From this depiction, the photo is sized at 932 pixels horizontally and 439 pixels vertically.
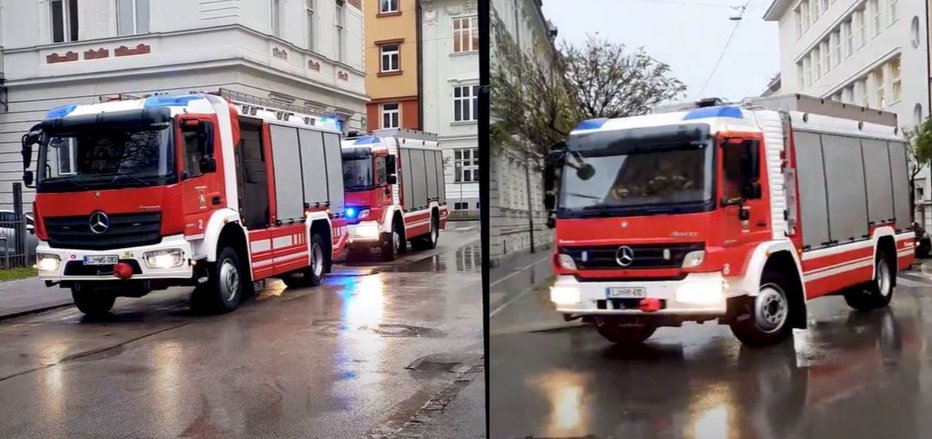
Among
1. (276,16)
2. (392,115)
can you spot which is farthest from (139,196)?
(392,115)

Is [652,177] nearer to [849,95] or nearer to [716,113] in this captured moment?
[716,113]

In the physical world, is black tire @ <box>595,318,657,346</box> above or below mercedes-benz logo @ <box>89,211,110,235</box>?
below

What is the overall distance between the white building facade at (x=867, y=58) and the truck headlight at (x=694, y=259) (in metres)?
0.30

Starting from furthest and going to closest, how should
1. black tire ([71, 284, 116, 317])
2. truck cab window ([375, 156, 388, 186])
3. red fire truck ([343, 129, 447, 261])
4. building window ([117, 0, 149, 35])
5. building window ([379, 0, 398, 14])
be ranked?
truck cab window ([375, 156, 388, 186]) < black tire ([71, 284, 116, 317]) < red fire truck ([343, 129, 447, 261]) < building window ([117, 0, 149, 35]) < building window ([379, 0, 398, 14])

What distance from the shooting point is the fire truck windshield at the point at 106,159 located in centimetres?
739

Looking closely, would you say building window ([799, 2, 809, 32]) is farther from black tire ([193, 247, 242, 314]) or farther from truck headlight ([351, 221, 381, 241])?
truck headlight ([351, 221, 381, 241])

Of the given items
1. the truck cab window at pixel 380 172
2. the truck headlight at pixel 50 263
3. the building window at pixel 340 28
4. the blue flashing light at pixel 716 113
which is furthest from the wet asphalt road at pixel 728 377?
the truck cab window at pixel 380 172

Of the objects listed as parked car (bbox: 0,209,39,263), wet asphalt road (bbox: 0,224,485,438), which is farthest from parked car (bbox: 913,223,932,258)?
parked car (bbox: 0,209,39,263)

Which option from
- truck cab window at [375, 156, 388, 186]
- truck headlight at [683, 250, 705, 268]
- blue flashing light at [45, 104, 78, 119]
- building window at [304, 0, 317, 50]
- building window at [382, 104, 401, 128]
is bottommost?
truck headlight at [683, 250, 705, 268]

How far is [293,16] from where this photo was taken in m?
5.92

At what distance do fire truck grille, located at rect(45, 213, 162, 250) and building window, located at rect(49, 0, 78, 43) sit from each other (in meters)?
A: 1.48

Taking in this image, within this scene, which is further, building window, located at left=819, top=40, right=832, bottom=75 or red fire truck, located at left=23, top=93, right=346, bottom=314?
red fire truck, located at left=23, top=93, right=346, bottom=314

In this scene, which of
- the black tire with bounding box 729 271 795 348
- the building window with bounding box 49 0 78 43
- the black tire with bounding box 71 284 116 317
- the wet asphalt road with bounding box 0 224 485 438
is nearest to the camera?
the black tire with bounding box 729 271 795 348

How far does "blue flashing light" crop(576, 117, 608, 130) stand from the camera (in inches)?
55.5
